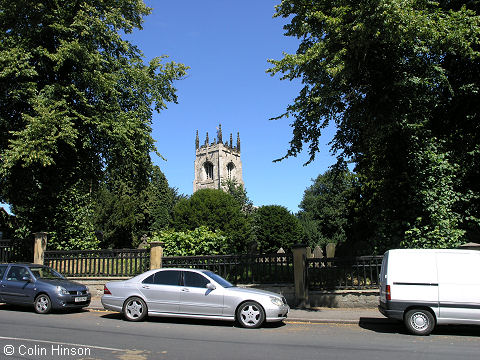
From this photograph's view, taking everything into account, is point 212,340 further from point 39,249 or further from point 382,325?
point 39,249

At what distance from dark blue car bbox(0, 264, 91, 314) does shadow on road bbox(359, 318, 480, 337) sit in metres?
8.03

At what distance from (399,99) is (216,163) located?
3354 inches

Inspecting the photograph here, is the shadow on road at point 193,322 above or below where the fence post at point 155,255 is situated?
below

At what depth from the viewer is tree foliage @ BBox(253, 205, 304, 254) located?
5344cm

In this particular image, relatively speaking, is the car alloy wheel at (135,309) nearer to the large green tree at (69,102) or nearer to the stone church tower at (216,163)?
the large green tree at (69,102)

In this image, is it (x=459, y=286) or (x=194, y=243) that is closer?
(x=459, y=286)

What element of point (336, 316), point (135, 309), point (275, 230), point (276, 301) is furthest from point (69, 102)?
point (275, 230)

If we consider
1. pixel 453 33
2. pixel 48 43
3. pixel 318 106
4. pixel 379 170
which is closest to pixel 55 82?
pixel 48 43

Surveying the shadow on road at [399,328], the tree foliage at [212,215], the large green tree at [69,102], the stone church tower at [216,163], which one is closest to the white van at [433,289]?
the shadow on road at [399,328]

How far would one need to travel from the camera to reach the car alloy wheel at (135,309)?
9664 millimetres

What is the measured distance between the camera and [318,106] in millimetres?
11914

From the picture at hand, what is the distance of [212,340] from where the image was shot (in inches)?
296

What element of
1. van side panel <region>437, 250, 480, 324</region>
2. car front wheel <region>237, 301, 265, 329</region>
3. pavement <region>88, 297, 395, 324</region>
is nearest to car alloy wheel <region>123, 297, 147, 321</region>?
car front wheel <region>237, 301, 265, 329</region>

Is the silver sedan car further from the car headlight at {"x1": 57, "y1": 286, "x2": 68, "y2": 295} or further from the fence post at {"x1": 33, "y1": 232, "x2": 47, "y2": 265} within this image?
the fence post at {"x1": 33, "y1": 232, "x2": 47, "y2": 265}
